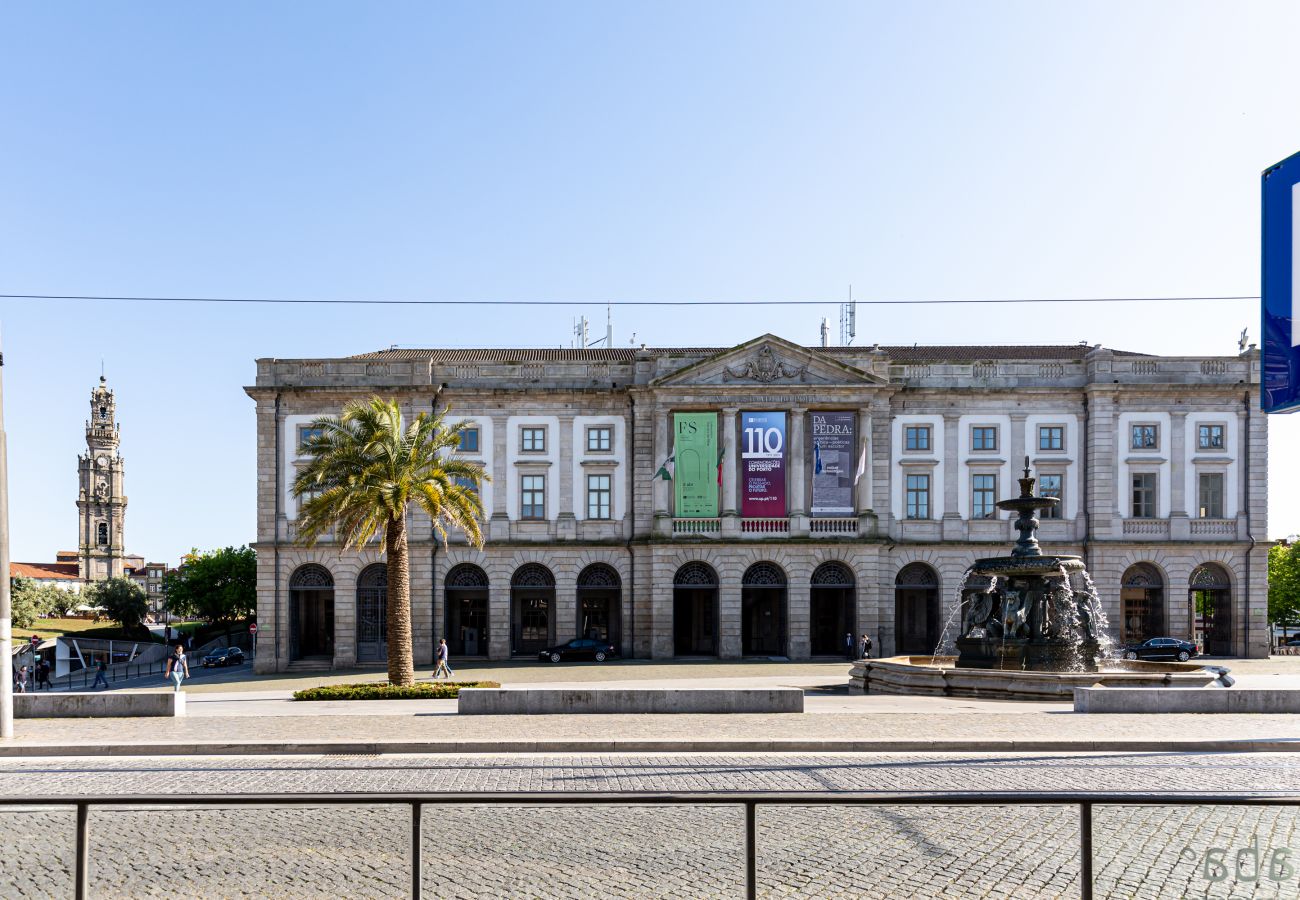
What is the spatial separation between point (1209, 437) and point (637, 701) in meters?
37.8

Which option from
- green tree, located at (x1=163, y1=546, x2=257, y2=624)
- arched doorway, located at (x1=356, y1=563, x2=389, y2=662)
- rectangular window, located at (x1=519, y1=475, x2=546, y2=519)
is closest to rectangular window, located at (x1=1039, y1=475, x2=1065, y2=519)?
rectangular window, located at (x1=519, y1=475, x2=546, y2=519)

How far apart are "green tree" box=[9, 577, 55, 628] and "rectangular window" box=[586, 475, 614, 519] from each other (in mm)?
67458

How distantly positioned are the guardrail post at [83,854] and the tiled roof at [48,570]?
184 metres

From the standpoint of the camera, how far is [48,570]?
173 meters

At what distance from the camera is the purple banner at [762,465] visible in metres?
48.1

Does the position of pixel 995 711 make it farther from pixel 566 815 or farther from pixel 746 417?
pixel 746 417

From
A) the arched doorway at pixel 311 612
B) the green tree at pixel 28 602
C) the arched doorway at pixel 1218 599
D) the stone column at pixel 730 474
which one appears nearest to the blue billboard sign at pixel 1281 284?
the stone column at pixel 730 474

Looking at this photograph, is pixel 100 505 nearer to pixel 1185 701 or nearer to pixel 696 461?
pixel 696 461

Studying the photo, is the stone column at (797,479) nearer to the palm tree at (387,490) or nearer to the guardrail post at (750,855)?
the palm tree at (387,490)

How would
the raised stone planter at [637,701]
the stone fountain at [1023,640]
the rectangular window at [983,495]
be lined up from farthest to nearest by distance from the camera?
the rectangular window at [983,495]
the stone fountain at [1023,640]
the raised stone planter at [637,701]

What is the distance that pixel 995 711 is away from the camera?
22297mm

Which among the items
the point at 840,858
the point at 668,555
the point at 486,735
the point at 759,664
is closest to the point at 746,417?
the point at 668,555

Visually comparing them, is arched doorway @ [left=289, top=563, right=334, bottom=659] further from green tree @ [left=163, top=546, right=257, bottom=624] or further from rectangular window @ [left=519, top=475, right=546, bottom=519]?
green tree @ [left=163, top=546, right=257, bottom=624]

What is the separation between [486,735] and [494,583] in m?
31.5
